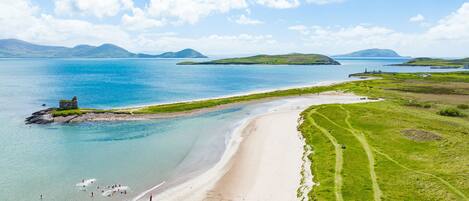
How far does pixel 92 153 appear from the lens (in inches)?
2544

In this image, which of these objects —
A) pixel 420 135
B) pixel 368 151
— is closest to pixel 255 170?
pixel 368 151

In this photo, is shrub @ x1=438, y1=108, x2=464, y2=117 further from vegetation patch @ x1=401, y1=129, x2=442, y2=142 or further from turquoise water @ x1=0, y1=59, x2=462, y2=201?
turquoise water @ x1=0, y1=59, x2=462, y2=201

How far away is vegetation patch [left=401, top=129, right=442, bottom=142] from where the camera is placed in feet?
209

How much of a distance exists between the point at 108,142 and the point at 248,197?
40.4 metres

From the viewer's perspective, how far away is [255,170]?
53.4 meters

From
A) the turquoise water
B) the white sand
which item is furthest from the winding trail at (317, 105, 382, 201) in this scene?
the turquoise water

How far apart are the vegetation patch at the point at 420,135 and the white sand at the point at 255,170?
20.2 metres

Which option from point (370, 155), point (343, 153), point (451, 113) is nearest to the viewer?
point (370, 155)

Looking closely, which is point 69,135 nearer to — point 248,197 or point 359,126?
point 248,197

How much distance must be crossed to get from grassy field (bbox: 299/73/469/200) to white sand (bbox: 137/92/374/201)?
3641 millimetres

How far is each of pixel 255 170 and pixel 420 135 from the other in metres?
34.3

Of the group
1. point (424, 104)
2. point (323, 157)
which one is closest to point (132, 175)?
point (323, 157)

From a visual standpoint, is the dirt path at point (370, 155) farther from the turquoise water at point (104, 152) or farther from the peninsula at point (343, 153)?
the turquoise water at point (104, 152)

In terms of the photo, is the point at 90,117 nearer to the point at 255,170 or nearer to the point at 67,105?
the point at 67,105
